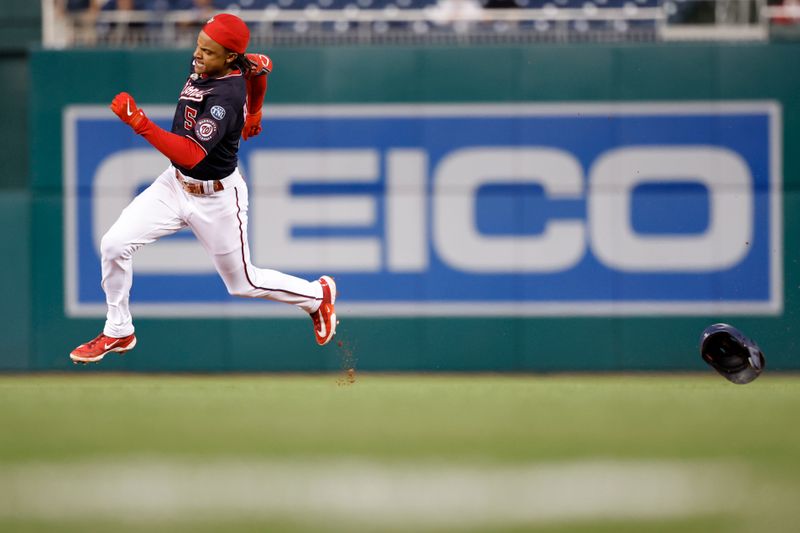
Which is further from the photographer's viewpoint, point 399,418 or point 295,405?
point 295,405

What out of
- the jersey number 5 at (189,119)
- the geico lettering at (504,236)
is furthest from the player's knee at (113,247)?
the geico lettering at (504,236)

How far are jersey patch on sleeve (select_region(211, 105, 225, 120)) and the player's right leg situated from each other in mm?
730

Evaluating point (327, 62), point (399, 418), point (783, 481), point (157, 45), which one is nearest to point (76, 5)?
point (157, 45)

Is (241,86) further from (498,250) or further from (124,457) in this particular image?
(498,250)

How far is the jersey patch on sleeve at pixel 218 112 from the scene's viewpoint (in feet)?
22.1

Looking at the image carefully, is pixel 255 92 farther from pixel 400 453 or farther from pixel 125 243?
pixel 400 453

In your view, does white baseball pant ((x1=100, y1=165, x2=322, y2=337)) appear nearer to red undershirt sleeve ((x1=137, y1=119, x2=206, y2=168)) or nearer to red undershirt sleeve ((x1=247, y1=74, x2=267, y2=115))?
red undershirt sleeve ((x1=247, y1=74, x2=267, y2=115))

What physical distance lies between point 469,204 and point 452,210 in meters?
0.18

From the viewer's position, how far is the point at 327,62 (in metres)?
11.8

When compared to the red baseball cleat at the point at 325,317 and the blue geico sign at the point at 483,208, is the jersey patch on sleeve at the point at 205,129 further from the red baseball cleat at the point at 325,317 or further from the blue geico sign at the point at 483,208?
the blue geico sign at the point at 483,208

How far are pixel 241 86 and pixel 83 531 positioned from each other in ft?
8.80

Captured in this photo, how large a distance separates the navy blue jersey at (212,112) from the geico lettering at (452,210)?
4.67 meters

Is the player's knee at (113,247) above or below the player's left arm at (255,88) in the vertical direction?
below

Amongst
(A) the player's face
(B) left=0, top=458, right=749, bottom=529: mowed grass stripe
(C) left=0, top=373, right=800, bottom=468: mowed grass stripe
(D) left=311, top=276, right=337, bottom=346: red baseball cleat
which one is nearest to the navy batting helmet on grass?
(C) left=0, top=373, right=800, bottom=468: mowed grass stripe
